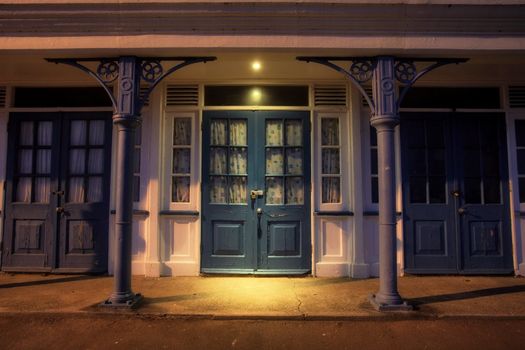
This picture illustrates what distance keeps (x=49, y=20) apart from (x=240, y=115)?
8.82ft

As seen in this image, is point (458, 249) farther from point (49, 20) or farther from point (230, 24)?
point (49, 20)

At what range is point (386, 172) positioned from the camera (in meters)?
3.98

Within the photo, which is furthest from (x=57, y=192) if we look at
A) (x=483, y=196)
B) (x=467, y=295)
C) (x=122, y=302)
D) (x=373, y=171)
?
(x=483, y=196)

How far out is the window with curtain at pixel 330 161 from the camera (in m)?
5.28

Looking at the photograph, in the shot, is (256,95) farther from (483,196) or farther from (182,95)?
(483,196)

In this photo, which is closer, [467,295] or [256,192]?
[467,295]

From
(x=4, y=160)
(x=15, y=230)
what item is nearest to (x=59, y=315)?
(x=15, y=230)

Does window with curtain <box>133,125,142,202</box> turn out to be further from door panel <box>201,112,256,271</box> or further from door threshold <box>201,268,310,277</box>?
door threshold <box>201,268,310,277</box>

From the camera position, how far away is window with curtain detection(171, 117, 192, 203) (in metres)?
5.30

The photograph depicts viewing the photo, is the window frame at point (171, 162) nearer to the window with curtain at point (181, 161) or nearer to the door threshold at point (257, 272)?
the window with curtain at point (181, 161)

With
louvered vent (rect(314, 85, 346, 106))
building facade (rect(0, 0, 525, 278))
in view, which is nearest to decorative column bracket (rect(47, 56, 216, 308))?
building facade (rect(0, 0, 525, 278))

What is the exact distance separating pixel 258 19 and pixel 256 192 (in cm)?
242

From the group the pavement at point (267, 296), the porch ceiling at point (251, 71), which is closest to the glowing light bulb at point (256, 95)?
the porch ceiling at point (251, 71)

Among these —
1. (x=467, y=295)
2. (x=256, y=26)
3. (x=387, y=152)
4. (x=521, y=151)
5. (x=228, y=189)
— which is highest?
(x=256, y=26)
